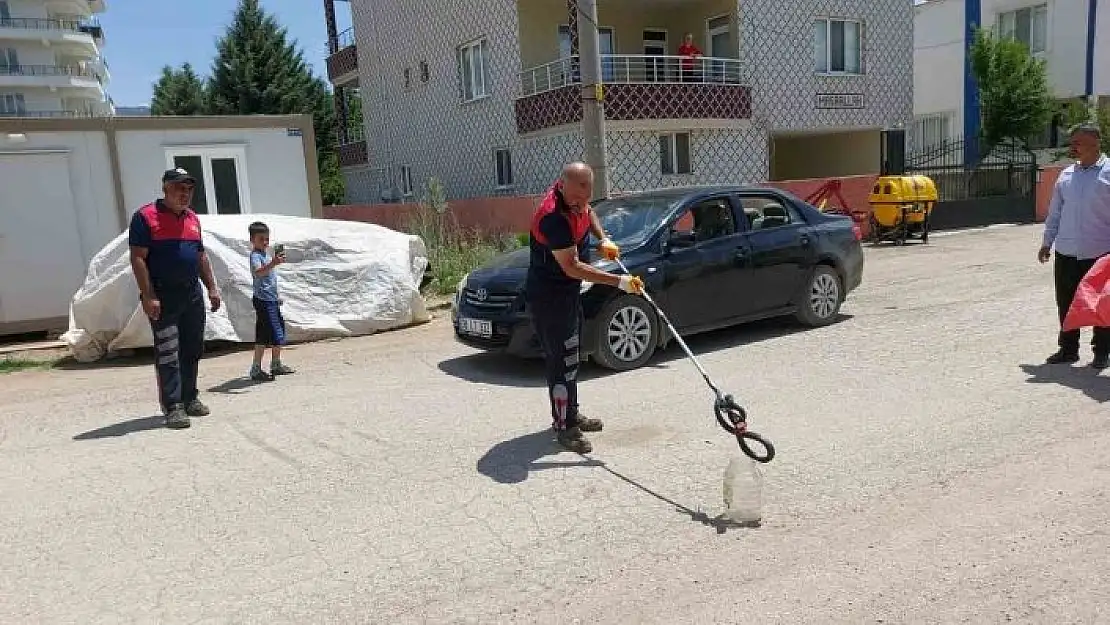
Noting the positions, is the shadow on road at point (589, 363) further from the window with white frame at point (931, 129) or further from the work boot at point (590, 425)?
the window with white frame at point (931, 129)

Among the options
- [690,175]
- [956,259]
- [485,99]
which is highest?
[485,99]

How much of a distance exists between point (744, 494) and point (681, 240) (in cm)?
399

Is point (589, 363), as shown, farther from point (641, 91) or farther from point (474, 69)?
point (474, 69)

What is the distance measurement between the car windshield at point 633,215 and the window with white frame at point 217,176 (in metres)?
6.30

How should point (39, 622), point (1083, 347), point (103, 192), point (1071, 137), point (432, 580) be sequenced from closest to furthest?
1. point (39, 622)
2. point (432, 580)
3. point (1071, 137)
4. point (1083, 347)
5. point (103, 192)

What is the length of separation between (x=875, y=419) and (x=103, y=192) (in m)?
10.2

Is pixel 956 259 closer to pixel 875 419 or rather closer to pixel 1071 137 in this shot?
pixel 1071 137

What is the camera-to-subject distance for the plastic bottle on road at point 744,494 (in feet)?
13.0

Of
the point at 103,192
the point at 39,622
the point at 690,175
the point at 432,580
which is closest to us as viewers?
the point at 39,622

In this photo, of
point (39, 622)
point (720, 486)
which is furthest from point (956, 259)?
point (39, 622)

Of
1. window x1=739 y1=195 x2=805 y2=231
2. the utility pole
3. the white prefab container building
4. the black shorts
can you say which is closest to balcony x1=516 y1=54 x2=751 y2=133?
the utility pole

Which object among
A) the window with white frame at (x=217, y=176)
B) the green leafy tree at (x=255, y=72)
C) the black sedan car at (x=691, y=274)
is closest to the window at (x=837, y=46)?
the black sedan car at (x=691, y=274)

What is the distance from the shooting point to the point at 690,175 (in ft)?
65.5

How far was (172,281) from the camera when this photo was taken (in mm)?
5949
